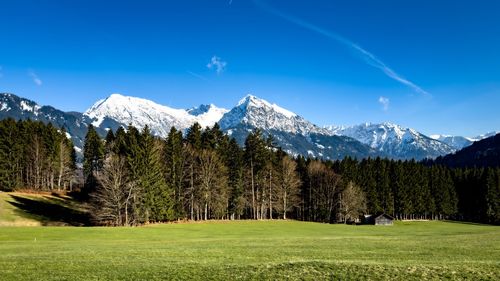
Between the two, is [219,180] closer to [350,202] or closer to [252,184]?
[252,184]

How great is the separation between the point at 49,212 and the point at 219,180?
36.5 m

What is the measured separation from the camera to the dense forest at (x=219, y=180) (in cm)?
7969

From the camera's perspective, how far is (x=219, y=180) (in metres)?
97.2

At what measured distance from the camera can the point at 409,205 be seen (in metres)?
140

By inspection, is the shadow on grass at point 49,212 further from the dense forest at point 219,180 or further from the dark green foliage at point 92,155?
the dark green foliage at point 92,155

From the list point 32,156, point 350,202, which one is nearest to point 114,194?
point 32,156

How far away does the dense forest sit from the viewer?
79.7m

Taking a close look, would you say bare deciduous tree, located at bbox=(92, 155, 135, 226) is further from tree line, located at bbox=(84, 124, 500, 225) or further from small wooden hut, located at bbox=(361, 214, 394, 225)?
small wooden hut, located at bbox=(361, 214, 394, 225)

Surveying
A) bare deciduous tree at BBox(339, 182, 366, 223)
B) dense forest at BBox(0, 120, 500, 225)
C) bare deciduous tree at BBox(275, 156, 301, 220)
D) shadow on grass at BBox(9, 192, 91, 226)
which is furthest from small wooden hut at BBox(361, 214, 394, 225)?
shadow on grass at BBox(9, 192, 91, 226)

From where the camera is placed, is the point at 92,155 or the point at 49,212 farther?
the point at 92,155

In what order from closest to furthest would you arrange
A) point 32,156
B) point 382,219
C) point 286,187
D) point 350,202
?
point 32,156, point 286,187, point 382,219, point 350,202

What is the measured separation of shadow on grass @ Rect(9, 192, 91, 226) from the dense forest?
3977mm

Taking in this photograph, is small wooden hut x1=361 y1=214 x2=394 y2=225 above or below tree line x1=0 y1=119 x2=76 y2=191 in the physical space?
below

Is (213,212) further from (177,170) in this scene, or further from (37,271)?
(37,271)
